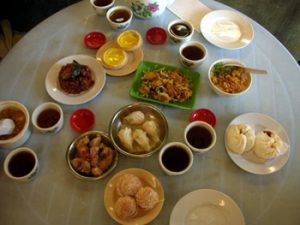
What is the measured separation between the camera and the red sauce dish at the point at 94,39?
1693mm

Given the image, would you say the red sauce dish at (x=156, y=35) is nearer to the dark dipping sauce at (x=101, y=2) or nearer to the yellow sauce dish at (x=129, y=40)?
the yellow sauce dish at (x=129, y=40)

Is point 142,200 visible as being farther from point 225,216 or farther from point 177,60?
point 177,60

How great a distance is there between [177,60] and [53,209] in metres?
0.96

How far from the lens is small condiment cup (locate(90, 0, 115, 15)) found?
5.79 feet

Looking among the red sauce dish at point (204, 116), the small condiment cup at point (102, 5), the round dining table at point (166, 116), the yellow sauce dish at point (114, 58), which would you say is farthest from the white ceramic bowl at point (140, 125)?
the small condiment cup at point (102, 5)

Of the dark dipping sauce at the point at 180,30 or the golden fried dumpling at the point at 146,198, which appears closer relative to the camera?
the golden fried dumpling at the point at 146,198

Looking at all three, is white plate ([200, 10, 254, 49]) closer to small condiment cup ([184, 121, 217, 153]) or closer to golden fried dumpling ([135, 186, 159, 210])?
small condiment cup ([184, 121, 217, 153])

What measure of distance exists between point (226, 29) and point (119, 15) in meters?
0.62

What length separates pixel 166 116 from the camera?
58.2 inches

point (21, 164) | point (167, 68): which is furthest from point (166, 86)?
point (21, 164)

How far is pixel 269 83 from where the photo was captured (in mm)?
1577

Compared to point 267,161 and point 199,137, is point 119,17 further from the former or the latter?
point 267,161

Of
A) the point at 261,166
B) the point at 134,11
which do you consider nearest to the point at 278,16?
the point at 134,11

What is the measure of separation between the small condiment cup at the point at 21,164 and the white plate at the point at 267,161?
2.75ft
